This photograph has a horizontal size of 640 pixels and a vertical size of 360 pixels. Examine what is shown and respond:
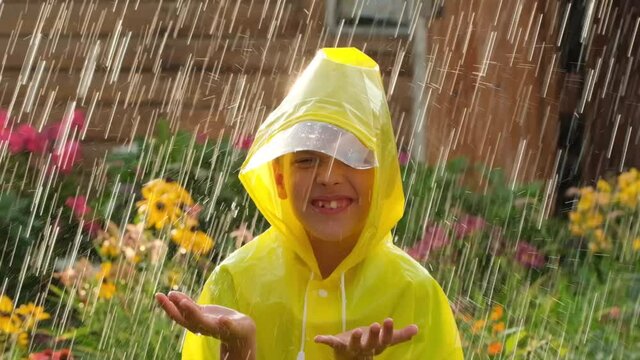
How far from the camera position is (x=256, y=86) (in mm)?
7801

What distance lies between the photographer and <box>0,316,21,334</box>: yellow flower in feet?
14.9

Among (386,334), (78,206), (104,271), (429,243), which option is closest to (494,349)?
(429,243)

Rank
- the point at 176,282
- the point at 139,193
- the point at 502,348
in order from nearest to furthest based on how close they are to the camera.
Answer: the point at 502,348 → the point at 176,282 → the point at 139,193

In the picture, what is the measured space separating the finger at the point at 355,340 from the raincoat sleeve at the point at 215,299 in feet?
1.57

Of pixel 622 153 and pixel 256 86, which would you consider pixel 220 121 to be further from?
pixel 622 153

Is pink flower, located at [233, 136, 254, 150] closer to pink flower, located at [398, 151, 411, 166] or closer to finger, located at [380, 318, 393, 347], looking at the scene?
pink flower, located at [398, 151, 411, 166]

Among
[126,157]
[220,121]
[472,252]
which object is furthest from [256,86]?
[472,252]

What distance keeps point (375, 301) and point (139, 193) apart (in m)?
3.43

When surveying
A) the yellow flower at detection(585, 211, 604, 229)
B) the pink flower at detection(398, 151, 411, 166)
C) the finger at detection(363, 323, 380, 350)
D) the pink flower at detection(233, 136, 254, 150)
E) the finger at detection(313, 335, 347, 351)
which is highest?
the pink flower at detection(398, 151, 411, 166)

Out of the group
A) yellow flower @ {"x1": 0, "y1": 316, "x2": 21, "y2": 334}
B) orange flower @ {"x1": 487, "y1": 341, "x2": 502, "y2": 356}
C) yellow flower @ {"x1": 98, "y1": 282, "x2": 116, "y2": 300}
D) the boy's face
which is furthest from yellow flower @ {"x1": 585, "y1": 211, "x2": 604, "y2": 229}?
the boy's face

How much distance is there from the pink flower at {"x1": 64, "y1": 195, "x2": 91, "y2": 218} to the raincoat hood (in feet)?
9.41

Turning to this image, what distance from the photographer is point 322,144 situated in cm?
277

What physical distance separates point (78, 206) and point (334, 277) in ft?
10.3

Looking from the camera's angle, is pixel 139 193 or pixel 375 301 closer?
pixel 375 301
